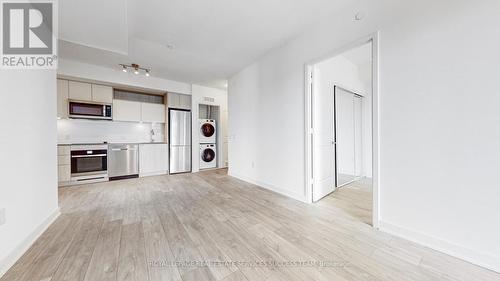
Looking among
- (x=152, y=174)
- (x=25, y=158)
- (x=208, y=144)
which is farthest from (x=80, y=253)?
(x=208, y=144)

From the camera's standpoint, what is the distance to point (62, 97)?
374 centimetres

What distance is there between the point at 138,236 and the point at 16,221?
0.96m

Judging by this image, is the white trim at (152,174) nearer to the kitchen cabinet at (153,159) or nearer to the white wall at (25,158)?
the kitchen cabinet at (153,159)

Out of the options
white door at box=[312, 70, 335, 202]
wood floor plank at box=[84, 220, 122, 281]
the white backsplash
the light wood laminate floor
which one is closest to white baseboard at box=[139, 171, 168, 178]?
the white backsplash

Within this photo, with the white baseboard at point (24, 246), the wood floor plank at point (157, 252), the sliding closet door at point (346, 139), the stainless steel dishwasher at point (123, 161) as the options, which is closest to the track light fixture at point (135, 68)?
the stainless steel dishwasher at point (123, 161)

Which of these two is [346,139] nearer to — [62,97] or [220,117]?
[220,117]

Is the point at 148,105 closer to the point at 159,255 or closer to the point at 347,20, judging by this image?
the point at 159,255

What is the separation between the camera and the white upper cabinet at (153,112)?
4.75 metres

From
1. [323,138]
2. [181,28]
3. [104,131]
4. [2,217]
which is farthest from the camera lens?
[104,131]

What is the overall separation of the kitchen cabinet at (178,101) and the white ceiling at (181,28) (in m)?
1.23

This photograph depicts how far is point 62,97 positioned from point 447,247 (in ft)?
20.9

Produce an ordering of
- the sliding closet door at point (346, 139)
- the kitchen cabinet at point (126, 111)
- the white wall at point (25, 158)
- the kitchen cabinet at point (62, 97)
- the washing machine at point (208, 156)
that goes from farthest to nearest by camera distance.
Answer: the washing machine at point (208, 156)
the kitchen cabinet at point (126, 111)
the sliding closet door at point (346, 139)
the kitchen cabinet at point (62, 97)
the white wall at point (25, 158)

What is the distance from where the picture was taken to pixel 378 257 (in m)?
1.47

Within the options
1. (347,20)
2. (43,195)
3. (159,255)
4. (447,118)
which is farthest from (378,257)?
(43,195)
